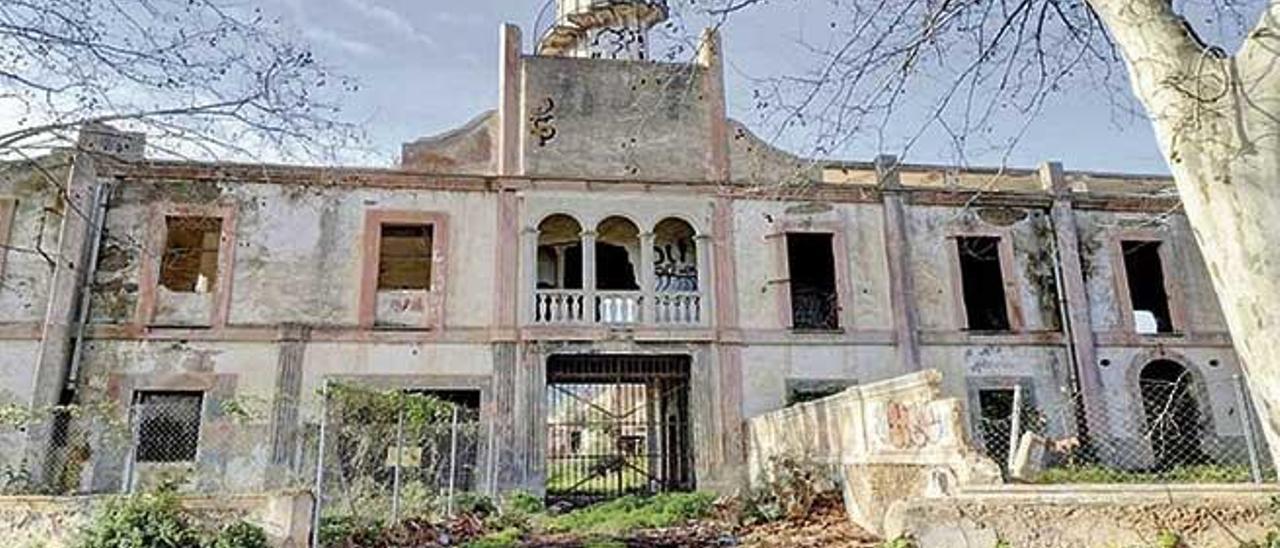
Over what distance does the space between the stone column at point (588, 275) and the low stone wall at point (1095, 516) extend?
843cm

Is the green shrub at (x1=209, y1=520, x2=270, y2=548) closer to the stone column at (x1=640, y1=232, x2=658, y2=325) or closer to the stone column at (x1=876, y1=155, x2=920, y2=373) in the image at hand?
the stone column at (x1=640, y1=232, x2=658, y2=325)

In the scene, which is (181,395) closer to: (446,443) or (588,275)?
(446,443)

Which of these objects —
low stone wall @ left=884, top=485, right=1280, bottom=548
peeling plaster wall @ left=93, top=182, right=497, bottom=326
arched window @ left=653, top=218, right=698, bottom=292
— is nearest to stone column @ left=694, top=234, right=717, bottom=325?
arched window @ left=653, top=218, right=698, bottom=292

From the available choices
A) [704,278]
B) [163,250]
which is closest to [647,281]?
[704,278]

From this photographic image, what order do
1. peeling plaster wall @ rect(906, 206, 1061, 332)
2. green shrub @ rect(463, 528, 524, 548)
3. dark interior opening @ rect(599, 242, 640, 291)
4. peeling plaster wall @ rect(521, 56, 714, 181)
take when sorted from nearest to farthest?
1. green shrub @ rect(463, 528, 524, 548)
2. peeling plaster wall @ rect(521, 56, 714, 181)
3. peeling plaster wall @ rect(906, 206, 1061, 332)
4. dark interior opening @ rect(599, 242, 640, 291)

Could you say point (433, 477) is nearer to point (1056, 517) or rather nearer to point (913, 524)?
point (913, 524)

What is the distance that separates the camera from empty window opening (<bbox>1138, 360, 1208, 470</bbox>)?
621 inches

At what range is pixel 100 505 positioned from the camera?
709cm

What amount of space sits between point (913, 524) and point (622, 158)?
1003cm

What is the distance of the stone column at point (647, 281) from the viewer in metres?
15.2

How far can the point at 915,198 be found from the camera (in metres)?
16.6

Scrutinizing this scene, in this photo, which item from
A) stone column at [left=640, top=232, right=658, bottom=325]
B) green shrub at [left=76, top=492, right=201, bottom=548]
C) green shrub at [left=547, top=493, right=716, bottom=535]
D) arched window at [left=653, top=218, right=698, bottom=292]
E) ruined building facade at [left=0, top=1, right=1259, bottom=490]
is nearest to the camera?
green shrub at [left=76, top=492, right=201, bottom=548]

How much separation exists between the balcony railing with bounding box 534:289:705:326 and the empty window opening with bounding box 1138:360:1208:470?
8.52 m

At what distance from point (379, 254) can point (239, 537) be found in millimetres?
8802
